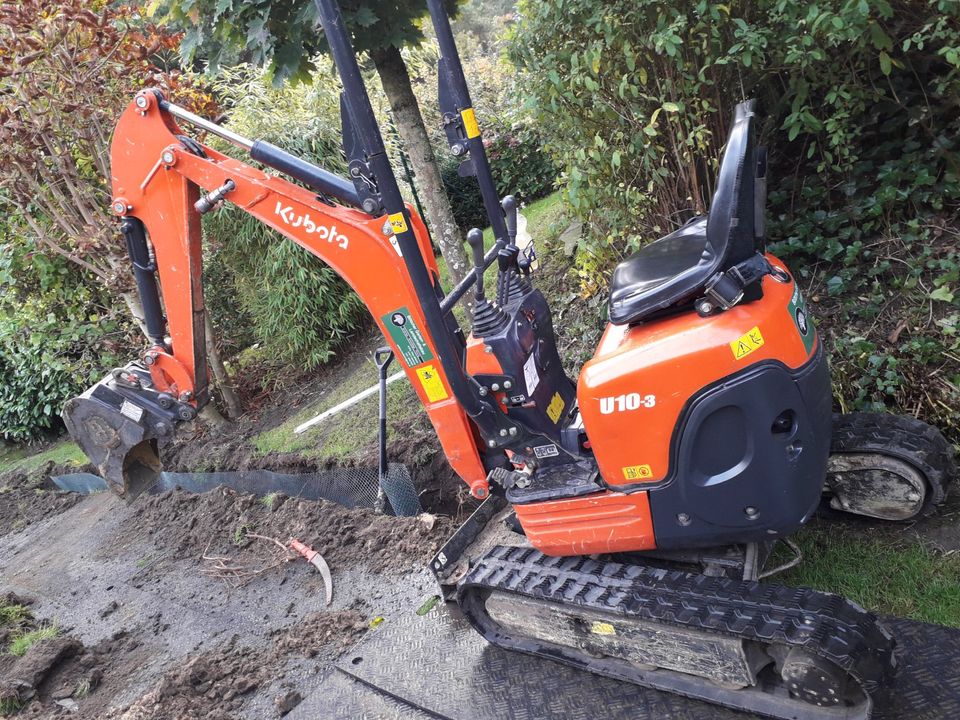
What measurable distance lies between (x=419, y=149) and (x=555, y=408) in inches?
97.0

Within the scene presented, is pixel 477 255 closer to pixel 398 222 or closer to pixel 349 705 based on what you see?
pixel 398 222

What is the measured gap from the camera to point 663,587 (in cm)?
242

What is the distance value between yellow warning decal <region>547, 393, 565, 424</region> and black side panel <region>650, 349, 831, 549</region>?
65 cm

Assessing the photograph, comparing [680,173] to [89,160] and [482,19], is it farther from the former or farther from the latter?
[482,19]

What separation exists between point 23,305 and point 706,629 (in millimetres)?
7520

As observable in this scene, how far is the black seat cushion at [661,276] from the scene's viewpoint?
2.18 metres

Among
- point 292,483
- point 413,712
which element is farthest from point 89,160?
point 413,712

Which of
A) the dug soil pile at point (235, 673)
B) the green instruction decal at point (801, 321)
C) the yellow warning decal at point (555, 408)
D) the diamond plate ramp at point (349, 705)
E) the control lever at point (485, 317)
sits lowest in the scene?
the diamond plate ramp at point (349, 705)

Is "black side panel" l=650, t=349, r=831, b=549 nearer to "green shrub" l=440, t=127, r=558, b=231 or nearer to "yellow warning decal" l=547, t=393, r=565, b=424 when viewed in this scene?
"yellow warning decal" l=547, t=393, r=565, b=424

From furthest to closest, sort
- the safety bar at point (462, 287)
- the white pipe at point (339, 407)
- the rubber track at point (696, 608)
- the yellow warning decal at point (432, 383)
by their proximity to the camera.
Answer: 1. the white pipe at point (339, 407)
2. the yellow warning decal at point (432, 383)
3. the safety bar at point (462, 287)
4. the rubber track at point (696, 608)

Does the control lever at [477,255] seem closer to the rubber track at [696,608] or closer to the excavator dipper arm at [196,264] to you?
the excavator dipper arm at [196,264]

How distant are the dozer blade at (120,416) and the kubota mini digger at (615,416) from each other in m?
0.01

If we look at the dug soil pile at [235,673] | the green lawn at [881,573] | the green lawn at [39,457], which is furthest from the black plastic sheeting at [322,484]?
the green lawn at [39,457]

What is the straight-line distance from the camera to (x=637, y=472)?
2396 mm
